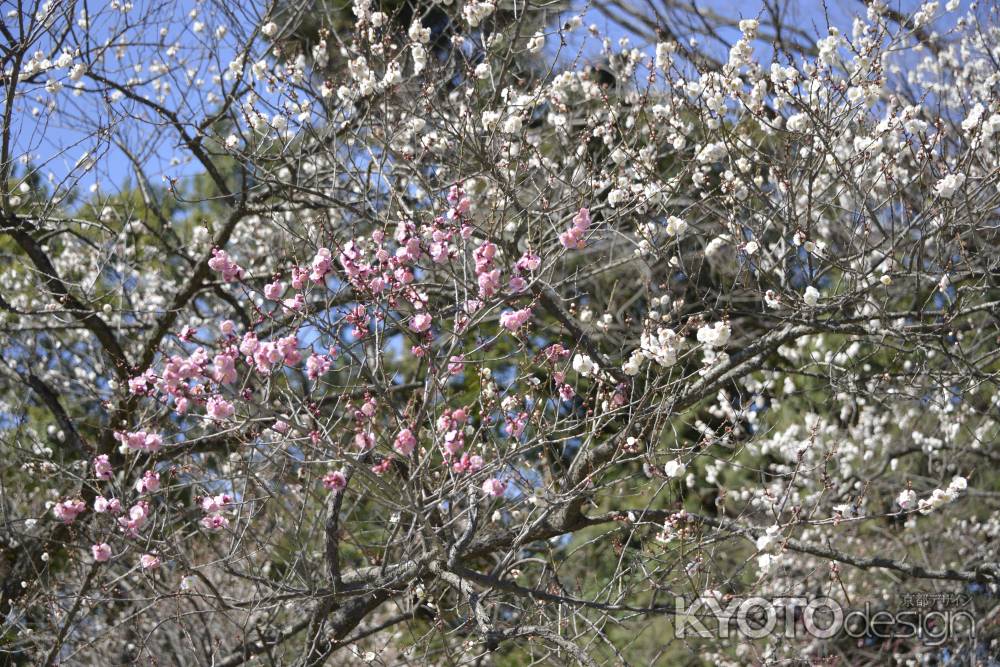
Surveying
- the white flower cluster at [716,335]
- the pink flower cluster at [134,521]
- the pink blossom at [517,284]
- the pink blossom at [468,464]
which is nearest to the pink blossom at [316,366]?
the pink blossom at [468,464]

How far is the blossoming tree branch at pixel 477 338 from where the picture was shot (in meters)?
3.22

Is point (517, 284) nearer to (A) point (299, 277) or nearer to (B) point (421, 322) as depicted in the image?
(B) point (421, 322)

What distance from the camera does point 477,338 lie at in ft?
16.4

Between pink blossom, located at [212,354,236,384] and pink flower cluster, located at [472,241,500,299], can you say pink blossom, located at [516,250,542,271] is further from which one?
pink blossom, located at [212,354,236,384]

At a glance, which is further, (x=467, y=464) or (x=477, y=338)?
(x=477, y=338)

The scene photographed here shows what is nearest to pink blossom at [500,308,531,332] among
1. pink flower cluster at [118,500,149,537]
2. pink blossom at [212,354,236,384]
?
pink blossom at [212,354,236,384]

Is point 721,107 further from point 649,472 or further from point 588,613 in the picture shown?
point 588,613

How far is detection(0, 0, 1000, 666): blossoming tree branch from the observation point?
3217 millimetres

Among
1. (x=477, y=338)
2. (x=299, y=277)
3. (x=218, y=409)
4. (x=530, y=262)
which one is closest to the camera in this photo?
(x=218, y=409)

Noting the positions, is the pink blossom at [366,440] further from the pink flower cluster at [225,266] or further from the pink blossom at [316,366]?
the pink flower cluster at [225,266]

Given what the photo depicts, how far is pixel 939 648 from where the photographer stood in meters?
6.50

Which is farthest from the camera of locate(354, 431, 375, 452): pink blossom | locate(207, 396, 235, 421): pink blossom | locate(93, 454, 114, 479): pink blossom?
locate(93, 454, 114, 479): pink blossom

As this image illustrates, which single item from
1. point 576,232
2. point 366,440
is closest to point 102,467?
point 366,440

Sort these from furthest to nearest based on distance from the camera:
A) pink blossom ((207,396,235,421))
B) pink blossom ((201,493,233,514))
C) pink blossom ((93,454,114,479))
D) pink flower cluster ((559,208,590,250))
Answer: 1. pink blossom ((93,454,114,479))
2. pink blossom ((201,493,233,514))
3. pink flower cluster ((559,208,590,250))
4. pink blossom ((207,396,235,421))
